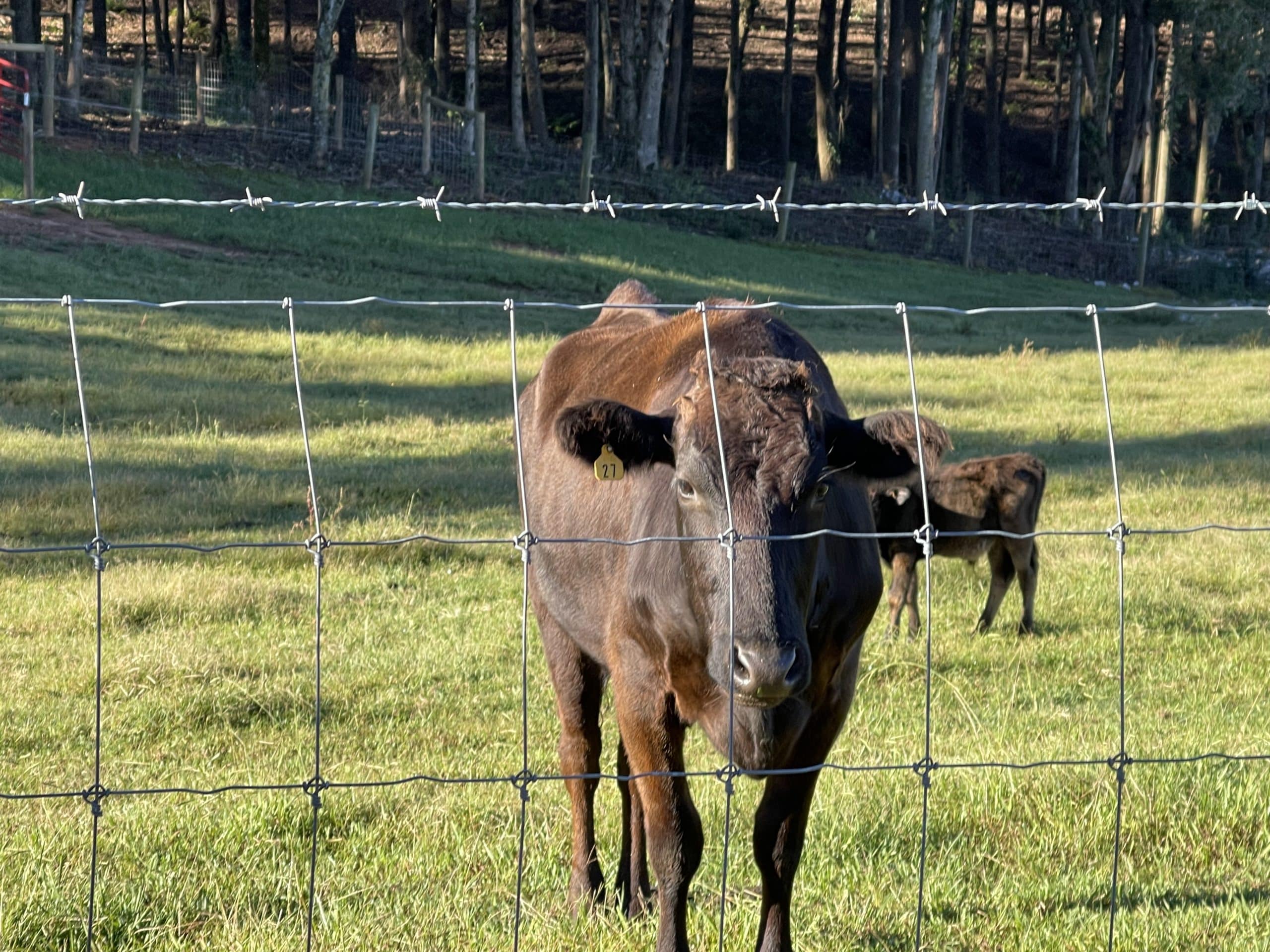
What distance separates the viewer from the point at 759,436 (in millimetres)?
3809

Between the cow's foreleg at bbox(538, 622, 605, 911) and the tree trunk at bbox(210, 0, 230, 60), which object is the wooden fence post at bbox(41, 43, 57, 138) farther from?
the cow's foreleg at bbox(538, 622, 605, 911)

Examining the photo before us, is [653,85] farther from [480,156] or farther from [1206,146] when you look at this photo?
[1206,146]

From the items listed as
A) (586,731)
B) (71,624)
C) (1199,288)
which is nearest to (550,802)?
(586,731)

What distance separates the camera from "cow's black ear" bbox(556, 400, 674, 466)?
3961 millimetres

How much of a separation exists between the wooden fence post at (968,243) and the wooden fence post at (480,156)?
12.1 metres

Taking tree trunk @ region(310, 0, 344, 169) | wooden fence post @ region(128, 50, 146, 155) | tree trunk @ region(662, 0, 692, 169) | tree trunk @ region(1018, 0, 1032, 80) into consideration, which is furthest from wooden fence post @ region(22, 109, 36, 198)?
tree trunk @ region(1018, 0, 1032, 80)

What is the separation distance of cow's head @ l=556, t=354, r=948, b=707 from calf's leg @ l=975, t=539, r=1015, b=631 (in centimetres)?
461

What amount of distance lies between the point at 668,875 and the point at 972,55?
215 ft

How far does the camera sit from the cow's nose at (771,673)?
3.45 m

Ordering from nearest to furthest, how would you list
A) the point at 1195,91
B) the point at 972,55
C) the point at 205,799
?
the point at 205,799 < the point at 1195,91 < the point at 972,55

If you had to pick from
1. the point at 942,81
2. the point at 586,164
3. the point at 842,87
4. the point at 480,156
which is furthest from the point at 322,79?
the point at 842,87

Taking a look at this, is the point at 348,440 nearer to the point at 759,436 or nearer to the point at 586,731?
the point at 586,731

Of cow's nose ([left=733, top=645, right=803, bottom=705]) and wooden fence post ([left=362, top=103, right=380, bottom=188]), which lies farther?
wooden fence post ([left=362, top=103, right=380, bottom=188])

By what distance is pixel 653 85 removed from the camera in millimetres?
39219
